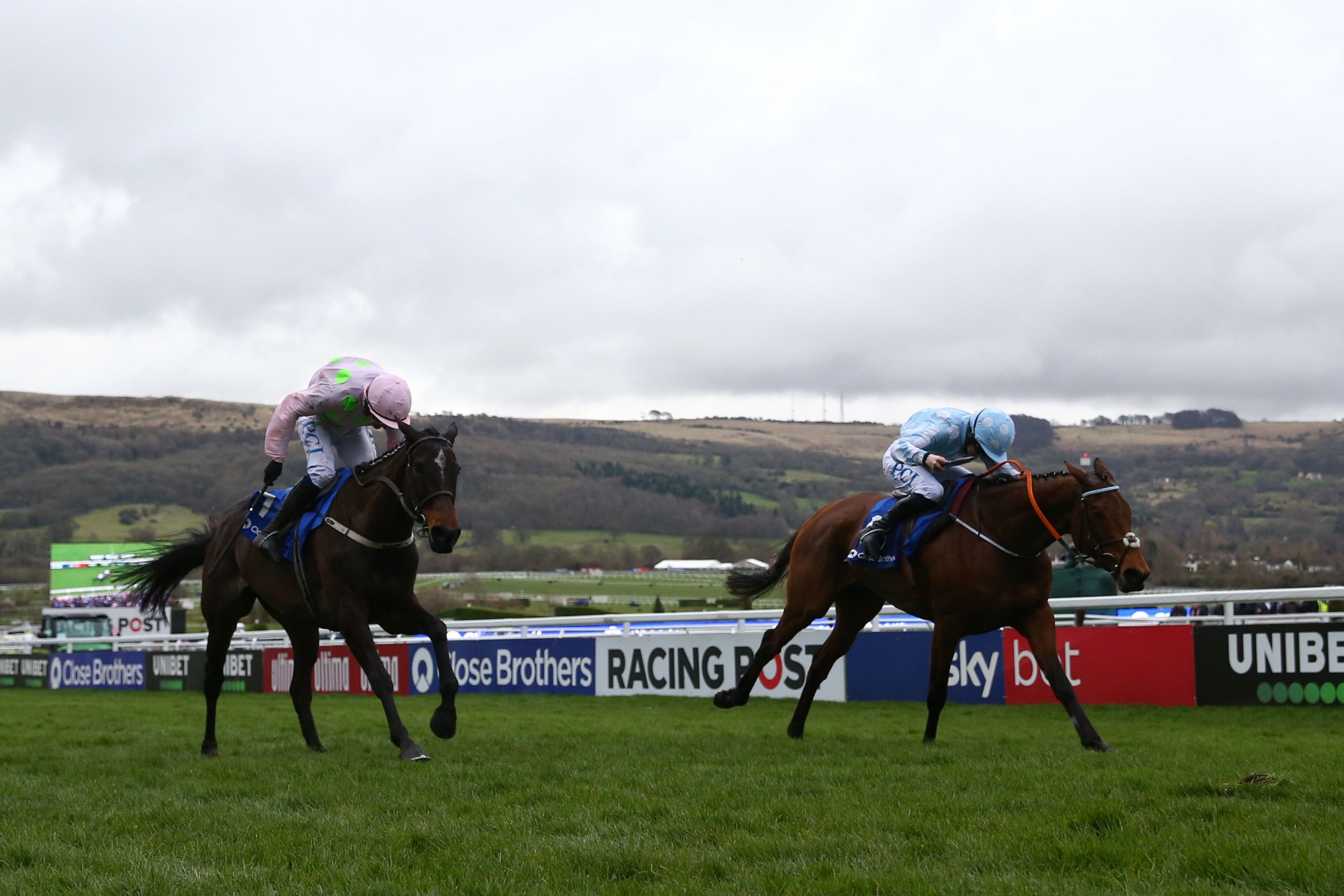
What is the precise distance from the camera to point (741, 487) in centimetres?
14325

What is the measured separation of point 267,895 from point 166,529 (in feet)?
369

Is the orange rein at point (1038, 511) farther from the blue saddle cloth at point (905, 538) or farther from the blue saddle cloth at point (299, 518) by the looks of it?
the blue saddle cloth at point (299, 518)

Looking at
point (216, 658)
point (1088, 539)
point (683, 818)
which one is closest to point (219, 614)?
point (216, 658)

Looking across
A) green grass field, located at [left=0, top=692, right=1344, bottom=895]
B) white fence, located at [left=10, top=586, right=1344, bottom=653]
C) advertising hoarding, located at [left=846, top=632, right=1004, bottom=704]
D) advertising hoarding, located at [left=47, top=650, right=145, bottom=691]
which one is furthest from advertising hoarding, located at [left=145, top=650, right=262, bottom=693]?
green grass field, located at [left=0, top=692, right=1344, bottom=895]

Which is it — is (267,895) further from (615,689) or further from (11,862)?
(615,689)

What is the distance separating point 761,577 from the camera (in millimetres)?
10094

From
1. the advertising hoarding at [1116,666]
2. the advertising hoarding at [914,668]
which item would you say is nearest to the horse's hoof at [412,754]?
the advertising hoarding at [1116,666]

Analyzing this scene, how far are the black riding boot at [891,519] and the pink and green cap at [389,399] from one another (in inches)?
118

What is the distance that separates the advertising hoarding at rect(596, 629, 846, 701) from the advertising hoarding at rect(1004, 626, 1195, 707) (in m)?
2.39

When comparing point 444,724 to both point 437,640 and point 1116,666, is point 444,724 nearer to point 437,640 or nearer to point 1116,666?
point 437,640

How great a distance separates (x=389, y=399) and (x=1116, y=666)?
828 cm

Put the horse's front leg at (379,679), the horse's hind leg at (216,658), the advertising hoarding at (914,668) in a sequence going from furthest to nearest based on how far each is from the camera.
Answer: the advertising hoarding at (914,668) → the horse's hind leg at (216,658) → the horse's front leg at (379,679)

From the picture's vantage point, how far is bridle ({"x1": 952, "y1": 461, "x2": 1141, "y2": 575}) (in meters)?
7.18

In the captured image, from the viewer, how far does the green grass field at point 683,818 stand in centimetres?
379
